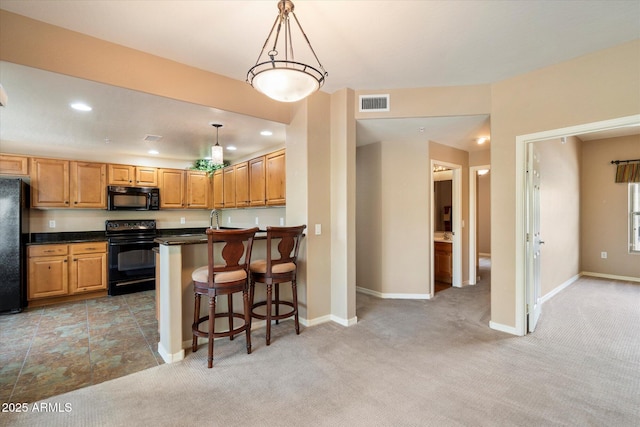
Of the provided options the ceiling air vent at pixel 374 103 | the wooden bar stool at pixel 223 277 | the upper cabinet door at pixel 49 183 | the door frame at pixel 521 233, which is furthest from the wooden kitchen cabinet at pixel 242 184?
the door frame at pixel 521 233

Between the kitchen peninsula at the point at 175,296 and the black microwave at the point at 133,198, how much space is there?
121 inches

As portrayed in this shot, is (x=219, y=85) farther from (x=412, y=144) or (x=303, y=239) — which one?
(x=412, y=144)

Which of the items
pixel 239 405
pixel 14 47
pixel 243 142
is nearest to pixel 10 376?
pixel 239 405

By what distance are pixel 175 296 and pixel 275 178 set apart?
7.07 feet

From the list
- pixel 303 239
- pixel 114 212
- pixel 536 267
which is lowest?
pixel 536 267

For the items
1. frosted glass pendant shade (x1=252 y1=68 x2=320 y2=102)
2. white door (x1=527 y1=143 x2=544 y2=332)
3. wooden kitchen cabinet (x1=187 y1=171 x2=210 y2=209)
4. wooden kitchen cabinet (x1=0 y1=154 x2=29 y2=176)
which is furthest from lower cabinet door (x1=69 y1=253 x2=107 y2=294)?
white door (x1=527 y1=143 x2=544 y2=332)

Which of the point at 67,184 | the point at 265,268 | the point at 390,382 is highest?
the point at 67,184

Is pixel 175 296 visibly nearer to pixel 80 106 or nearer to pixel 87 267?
pixel 80 106

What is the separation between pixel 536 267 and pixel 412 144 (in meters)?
2.27

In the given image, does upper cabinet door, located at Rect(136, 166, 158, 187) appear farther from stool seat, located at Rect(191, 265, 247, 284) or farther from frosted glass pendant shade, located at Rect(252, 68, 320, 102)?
frosted glass pendant shade, located at Rect(252, 68, 320, 102)

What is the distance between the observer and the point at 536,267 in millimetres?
3393

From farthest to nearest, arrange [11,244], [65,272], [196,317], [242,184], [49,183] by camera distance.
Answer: [242,184]
[49,183]
[65,272]
[11,244]
[196,317]

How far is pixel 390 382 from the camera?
2.21 m

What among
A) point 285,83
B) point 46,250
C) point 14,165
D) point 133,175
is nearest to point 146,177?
point 133,175
